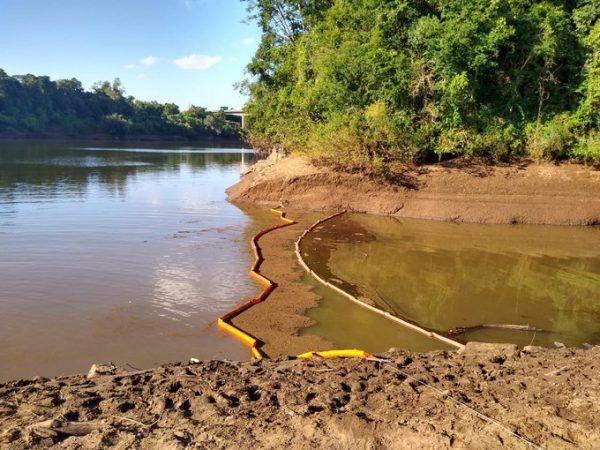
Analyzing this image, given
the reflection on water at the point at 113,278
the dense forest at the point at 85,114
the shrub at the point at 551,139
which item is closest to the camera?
the reflection on water at the point at 113,278

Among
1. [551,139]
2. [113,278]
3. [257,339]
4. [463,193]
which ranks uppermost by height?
[551,139]

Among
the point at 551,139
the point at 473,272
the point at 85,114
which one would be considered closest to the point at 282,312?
the point at 473,272

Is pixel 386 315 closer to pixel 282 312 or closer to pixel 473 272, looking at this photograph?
pixel 282 312

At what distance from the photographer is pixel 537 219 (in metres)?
15.3

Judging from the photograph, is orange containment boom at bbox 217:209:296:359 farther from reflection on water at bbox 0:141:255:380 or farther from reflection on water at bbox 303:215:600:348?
reflection on water at bbox 303:215:600:348

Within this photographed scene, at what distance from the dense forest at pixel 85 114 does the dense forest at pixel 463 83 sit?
189 ft

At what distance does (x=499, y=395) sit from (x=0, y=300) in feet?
24.9

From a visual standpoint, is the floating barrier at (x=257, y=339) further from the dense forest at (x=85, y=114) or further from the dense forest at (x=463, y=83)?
the dense forest at (x=85, y=114)

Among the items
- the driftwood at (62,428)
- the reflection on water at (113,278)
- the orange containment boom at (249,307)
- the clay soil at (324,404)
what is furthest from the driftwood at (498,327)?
the driftwood at (62,428)

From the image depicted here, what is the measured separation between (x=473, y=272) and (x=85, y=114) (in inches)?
3599

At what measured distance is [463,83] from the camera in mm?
15352

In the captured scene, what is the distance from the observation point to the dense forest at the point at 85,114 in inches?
2997

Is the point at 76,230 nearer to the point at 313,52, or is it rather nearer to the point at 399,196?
the point at 399,196

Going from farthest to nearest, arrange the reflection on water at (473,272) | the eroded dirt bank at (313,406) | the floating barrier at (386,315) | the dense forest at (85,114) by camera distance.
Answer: the dense forest at (85,114) → the reflection on water at (473,272) → the floating barrier at (386,315) → the eroded dirt bank at (313,406)
